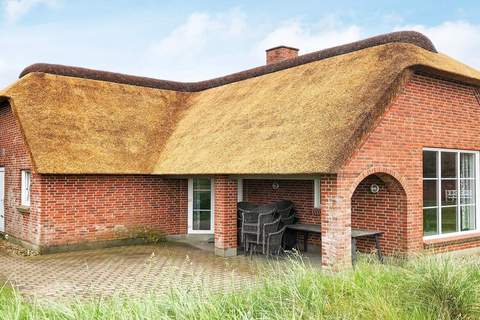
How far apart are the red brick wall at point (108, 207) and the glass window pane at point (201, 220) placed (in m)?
0.32

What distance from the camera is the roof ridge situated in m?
11.2

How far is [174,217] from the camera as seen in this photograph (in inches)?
582

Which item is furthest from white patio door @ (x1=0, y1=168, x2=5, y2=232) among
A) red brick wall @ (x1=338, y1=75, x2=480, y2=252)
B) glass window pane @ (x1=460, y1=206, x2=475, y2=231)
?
glass window pane @ (x1=460, y1=206, x2=475, y2=231)

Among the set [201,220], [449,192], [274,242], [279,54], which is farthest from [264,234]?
[279,54]

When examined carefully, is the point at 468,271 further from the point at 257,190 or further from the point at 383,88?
the point at 257,190

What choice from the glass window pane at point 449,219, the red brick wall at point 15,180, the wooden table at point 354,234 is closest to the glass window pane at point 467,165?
the glass window pane at point 449,219

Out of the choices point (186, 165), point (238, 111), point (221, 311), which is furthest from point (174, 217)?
point (221, 311)

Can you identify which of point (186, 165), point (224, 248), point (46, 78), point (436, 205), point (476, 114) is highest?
point (46, 78)

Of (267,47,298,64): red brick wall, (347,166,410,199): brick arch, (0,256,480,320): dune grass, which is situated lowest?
(0,256,480,320): dune grass

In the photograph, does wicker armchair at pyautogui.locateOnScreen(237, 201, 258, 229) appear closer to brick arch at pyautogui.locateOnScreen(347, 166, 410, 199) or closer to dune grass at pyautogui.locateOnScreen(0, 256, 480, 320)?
brick arch at pyautogui.locateOnScreen(347, 166, 410, 199)

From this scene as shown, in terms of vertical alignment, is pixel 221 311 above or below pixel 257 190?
below

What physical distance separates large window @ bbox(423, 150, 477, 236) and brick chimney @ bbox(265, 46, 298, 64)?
7250mm

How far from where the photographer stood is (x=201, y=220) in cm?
1476

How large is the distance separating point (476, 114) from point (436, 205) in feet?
9.01
